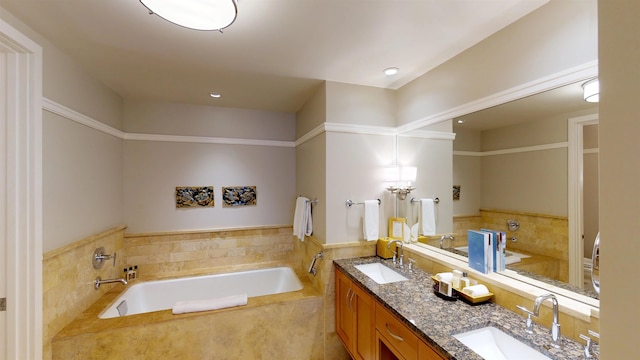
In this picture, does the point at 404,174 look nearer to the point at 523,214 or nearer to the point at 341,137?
the point at 341,137

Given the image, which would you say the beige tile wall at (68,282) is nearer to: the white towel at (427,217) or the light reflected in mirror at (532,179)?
the white towel at (427,217)

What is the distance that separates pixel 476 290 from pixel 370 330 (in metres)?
0.75

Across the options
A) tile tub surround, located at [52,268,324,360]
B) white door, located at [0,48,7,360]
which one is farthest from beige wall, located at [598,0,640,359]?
white door, located at [0,48,7,360]

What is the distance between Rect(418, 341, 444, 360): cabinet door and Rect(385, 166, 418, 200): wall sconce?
1436 millimetres


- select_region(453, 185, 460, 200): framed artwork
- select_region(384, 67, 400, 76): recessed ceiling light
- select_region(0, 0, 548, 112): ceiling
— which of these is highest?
select_region(0, 0, 548, 112): ceiling

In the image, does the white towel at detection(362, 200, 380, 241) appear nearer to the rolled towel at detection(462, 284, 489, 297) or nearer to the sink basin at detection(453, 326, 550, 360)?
the rolled towel at detection(462, 284, 489, 297)

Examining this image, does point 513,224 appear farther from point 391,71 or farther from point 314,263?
point 314,263

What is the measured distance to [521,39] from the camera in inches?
60.2

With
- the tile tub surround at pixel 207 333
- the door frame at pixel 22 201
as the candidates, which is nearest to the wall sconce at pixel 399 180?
the tile tub surround at pixel 207 333

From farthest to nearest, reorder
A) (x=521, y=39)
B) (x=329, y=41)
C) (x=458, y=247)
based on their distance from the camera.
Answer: (x=458, y=247)
(x=329, y=41)
(x=521, y=39)

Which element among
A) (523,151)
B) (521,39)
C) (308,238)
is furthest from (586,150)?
(308,238)

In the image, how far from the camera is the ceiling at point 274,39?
1.45 m

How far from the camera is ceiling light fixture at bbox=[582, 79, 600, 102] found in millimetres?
1218

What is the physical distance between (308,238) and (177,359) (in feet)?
4.94
